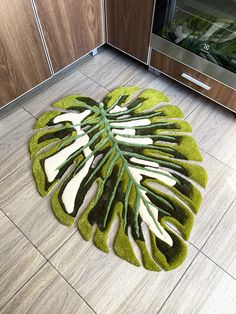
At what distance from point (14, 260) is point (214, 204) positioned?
2.76 feet

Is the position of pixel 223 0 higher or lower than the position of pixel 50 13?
higher

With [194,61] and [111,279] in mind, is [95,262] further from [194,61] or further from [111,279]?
[194,61]

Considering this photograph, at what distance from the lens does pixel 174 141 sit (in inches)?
51.3

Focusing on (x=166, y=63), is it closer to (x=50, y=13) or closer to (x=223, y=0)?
(x=223, y=0)

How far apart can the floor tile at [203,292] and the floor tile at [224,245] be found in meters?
0.03

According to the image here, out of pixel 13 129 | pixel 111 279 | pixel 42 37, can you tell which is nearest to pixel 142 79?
pixel 42 37

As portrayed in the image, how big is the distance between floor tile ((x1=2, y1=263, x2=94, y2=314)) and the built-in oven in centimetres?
112

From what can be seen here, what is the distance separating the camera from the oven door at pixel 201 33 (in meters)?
1.16

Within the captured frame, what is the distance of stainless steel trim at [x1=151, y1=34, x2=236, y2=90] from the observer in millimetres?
1233

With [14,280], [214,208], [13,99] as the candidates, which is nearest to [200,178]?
[214,208]

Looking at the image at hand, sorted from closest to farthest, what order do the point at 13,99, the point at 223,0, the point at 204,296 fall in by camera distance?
1. the point at 204,296
2. the point at 223,0
3. the point at 13,99

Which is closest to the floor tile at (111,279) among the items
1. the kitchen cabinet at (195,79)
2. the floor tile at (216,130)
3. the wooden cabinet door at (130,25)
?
the floor tile at (216,130)

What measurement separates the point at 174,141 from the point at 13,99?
841 millimetres

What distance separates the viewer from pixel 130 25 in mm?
1432
